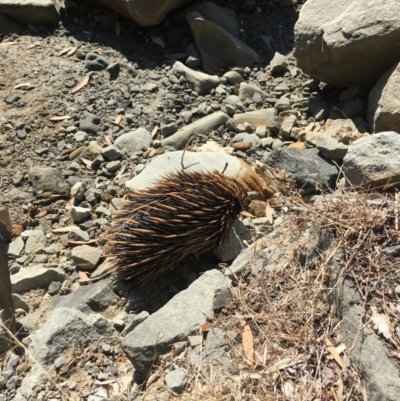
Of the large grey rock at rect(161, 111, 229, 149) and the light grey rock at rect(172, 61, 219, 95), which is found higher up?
the light grey rock at rect(172, 61, 219, 95)

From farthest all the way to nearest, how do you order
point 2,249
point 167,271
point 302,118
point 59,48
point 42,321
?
point 59,48 → point 302,118 → point 167,271 → point 42,321 → point 2,249

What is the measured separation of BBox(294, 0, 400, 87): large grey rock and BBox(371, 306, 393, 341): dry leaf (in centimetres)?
266

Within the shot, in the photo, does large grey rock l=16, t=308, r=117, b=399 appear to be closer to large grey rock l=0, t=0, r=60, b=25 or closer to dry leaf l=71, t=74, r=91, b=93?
dry leaf l=71, t=74, r=91, b=93

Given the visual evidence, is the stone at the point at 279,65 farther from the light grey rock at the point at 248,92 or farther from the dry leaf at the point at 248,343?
the dry leaf at the point at 248,343

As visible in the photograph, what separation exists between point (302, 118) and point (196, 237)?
178 centimetres

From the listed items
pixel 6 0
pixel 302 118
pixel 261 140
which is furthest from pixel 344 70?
pixel 6 0

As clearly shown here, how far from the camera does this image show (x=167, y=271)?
4375 mm

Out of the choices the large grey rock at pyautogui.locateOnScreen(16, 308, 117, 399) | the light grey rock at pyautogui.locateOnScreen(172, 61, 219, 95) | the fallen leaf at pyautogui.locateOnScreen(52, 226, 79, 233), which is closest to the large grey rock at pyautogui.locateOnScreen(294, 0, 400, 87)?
the light grey rock at pyautogui.locateOnScreen(172, 61, 219, 95)

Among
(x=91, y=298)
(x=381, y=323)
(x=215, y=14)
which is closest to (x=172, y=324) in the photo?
(x=91, y=298)

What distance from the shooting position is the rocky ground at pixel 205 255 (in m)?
2.99

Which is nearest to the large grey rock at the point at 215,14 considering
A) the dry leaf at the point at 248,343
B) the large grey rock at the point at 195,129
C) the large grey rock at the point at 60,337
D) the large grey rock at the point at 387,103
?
the large grey rock at the point at 195,129

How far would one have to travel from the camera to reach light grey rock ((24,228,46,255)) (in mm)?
4648

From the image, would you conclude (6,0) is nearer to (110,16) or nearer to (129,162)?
(110,16)

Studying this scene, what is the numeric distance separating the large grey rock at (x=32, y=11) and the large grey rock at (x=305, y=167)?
3361 millimetres
